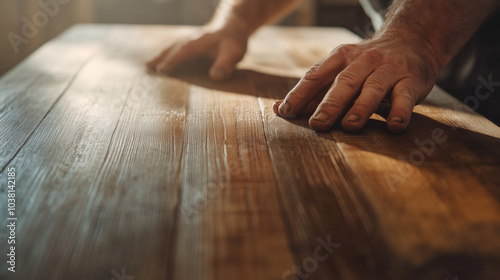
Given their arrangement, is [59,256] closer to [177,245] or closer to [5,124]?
[177,245]

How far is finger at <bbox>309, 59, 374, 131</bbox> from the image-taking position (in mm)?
785

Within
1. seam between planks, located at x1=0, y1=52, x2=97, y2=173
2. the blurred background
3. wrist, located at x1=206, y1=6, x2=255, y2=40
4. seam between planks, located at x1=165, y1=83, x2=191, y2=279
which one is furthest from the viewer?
the blurred background

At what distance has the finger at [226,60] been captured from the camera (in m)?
1.14

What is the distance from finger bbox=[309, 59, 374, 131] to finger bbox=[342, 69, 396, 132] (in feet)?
0.05

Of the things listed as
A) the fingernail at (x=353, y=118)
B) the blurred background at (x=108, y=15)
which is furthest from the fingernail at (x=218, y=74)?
the blurred background at (x=108, y=15)

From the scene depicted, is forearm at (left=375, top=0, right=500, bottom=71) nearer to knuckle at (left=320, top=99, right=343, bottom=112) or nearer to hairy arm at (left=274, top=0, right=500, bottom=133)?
hairy arm at (left=274, top=0, right=500, bottom=133)

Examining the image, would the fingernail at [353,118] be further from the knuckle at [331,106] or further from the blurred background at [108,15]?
the blurred background at [108,15]

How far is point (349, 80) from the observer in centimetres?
82

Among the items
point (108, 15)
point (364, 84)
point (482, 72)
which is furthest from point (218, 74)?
point (108, 15)

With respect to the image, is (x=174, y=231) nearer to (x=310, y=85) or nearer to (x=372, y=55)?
(x=310, y=85)

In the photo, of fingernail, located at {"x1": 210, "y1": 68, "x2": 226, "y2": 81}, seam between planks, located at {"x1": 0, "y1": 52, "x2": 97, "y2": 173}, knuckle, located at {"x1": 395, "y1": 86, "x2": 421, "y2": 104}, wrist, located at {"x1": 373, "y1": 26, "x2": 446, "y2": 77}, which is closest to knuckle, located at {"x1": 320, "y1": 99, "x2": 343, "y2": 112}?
knuckle, located at {"x1": 395, "y1": 86, "x2": 421, "y2": 104}

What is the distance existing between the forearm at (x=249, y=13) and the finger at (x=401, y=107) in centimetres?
64

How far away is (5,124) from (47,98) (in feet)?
0.53

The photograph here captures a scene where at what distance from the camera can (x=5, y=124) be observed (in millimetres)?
826
